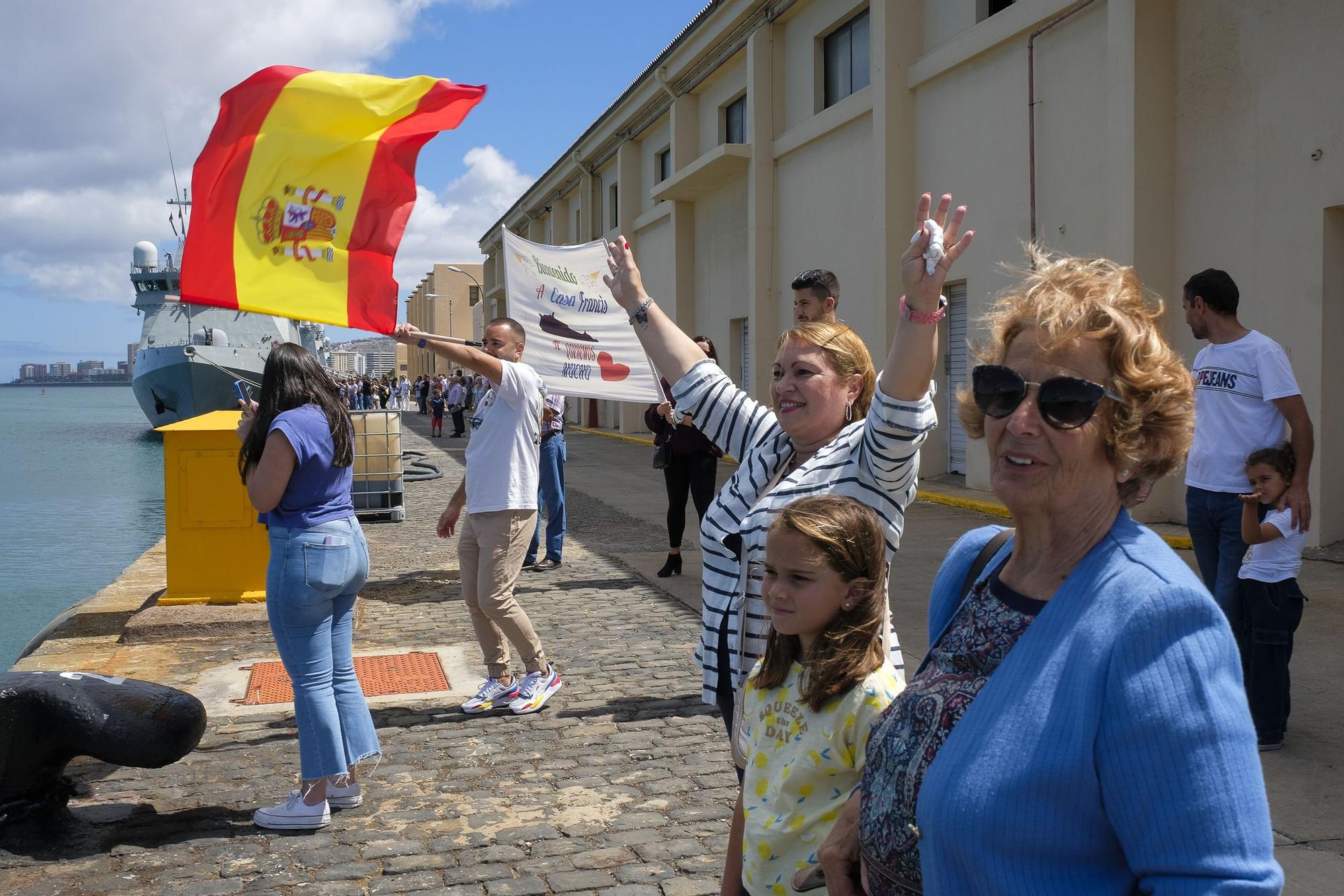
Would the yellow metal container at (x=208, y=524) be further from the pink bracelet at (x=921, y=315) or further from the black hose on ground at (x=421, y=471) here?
the black hose on ground at (x=421, y=471)

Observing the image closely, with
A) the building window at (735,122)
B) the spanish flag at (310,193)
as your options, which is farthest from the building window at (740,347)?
the spanish flag at (310,193)

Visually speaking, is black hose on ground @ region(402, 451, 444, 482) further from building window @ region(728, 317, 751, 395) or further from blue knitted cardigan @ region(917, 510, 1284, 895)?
blue knitted cardigan @ region(917, 510, 1284, 895)

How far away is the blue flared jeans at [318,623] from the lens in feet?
14.3

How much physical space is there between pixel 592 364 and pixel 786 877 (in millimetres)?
5184

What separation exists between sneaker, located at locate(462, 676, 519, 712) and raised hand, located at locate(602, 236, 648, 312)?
3.06 metres

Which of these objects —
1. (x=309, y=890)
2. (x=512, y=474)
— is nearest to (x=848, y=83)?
(x=512, y=474)

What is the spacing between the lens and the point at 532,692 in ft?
19.6

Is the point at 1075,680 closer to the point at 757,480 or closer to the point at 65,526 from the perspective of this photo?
the point at 757,480

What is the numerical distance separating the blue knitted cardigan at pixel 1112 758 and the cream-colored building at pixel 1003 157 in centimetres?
967

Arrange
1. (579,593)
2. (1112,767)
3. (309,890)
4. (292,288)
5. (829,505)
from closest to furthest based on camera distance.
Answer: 1. (1112,767)
2. (829,505)
3. (309,890)
4. (292,288)
5. (579,593)

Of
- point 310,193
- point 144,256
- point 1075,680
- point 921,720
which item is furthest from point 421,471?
point 144,256

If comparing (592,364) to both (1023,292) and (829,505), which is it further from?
(1023,292)

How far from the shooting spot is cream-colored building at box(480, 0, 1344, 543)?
9914mm

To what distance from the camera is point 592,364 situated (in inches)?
288
